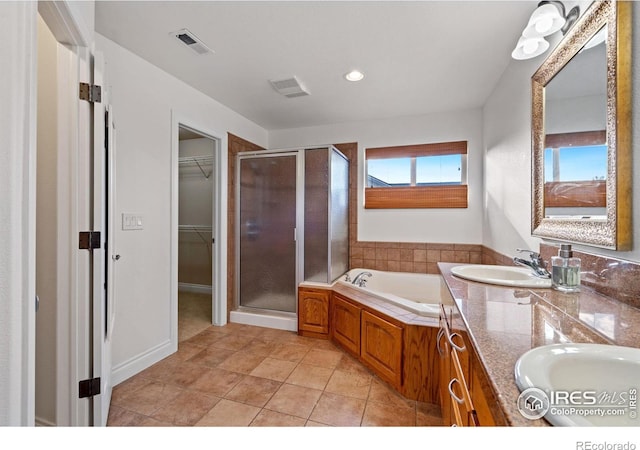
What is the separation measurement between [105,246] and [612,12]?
2.47m

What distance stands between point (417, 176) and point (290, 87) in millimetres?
1798

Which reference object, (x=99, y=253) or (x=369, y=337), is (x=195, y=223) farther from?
(x=369, y=337)

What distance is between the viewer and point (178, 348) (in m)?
2.55

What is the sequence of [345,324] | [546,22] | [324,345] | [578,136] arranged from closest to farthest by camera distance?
[578,136], [546,22], [345,324], [324,345]

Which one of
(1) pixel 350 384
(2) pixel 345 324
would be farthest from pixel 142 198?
(1) pixel 350 384

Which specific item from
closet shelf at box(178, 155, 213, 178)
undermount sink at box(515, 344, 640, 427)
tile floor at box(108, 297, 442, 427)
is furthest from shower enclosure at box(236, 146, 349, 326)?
undermount sink at box(515, 344, 640, 427)

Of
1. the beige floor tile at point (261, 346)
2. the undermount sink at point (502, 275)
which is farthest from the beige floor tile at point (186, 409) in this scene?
the undermount sink at point (502, 275)

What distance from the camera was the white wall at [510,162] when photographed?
5.99 ft

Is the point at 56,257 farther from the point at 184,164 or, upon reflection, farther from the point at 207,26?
the point at 184,164

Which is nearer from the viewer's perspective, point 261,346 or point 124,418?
point 124,418

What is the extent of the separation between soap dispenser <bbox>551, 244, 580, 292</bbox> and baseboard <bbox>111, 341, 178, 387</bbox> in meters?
2.70

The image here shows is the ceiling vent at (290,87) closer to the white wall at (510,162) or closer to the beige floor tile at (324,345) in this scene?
the white wall at (510,162)

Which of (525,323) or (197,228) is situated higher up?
(197,228)

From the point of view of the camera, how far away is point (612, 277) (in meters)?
1.02
